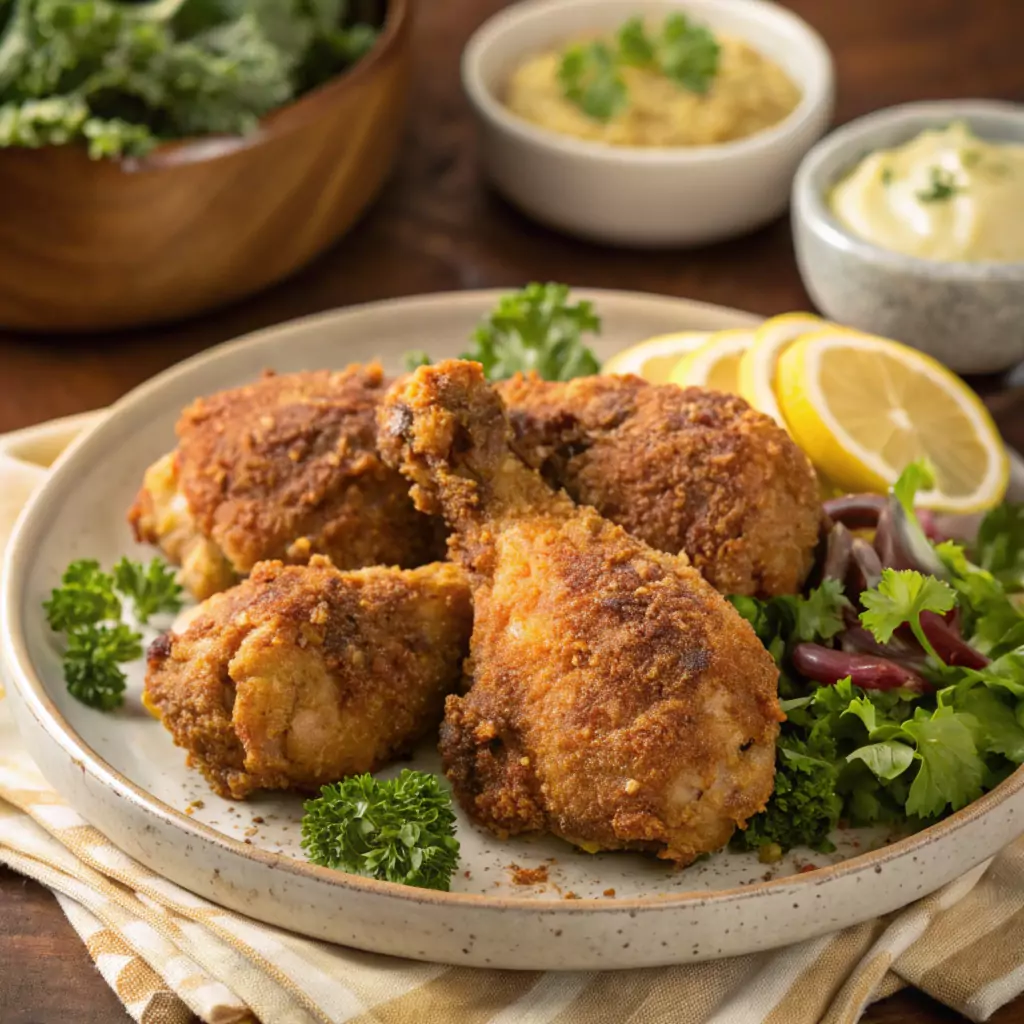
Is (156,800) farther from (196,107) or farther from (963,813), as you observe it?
(196,107)

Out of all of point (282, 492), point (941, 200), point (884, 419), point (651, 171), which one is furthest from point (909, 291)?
point (282, 492)

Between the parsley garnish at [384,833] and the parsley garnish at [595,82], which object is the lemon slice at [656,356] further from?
the parsley garnish at [384,833]

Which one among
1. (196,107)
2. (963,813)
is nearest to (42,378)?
(196,107)

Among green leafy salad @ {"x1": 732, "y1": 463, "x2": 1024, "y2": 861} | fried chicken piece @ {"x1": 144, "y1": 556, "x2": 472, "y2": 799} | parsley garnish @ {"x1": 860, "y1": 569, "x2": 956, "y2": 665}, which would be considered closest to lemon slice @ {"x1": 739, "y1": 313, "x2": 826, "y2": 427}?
green leafy salad @ {"x1": 732, "y1": 463, "x2": 1024, "y2": 861}

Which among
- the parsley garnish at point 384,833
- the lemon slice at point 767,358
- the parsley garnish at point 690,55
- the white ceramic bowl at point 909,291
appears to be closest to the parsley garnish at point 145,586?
the parsley garnish at point 384,833

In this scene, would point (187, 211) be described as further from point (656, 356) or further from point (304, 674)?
point (304, 674)
